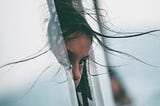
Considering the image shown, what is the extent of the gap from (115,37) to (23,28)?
32 centimetres

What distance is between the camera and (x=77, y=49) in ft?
3.83

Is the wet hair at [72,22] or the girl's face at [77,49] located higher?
the wet hair at [72,22]

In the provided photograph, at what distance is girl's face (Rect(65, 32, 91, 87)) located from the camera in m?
1.16

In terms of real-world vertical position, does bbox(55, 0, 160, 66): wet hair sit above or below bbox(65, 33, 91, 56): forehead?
above

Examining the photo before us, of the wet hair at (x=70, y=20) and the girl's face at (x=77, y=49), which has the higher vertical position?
the wet hair at (x=70, y=20)

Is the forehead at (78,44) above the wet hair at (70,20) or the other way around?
the other way around

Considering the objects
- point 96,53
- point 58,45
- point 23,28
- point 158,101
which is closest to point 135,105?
point 158,101

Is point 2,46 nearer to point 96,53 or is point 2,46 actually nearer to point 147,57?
point 96,53

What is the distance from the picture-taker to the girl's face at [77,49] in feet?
3.81

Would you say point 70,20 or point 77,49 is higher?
point 70,20

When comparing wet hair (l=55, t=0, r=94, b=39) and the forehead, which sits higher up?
wet hair (l=55, t=0, r=94, b=39)

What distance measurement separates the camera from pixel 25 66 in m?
1.07

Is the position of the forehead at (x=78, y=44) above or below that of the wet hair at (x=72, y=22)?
below

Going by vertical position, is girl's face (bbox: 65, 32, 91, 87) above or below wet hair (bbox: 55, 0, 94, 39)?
below
